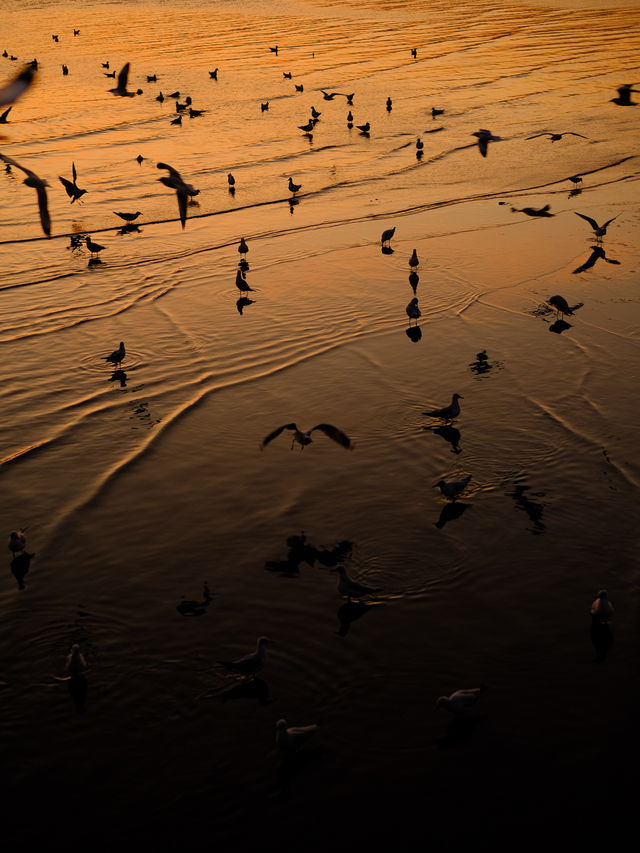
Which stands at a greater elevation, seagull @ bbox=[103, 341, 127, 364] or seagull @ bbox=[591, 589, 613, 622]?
seagull @ bbox=[103, 341, 127, 364]

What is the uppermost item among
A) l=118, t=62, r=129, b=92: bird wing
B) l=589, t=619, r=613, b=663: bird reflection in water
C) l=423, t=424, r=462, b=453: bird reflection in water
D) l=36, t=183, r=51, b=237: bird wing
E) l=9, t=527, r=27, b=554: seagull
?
l=118, t=62, r=129, b=92: bird wing

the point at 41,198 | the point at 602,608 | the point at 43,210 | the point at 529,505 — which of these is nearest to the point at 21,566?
the point at 529,505

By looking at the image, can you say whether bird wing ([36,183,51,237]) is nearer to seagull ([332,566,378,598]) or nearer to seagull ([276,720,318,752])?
seagull ([332,566,378,598])

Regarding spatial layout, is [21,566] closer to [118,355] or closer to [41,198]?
[118,355]

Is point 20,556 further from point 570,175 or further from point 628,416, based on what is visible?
point 570,175

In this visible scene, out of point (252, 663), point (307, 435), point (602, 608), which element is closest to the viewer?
point (252, 663)

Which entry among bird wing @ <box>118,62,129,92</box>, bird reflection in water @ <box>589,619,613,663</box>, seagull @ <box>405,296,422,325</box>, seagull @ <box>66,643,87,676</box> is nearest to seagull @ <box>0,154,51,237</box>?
bird wing @ <box>118,62,129,92</box>

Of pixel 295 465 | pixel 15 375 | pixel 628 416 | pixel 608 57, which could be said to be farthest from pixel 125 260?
pixel 608 57
